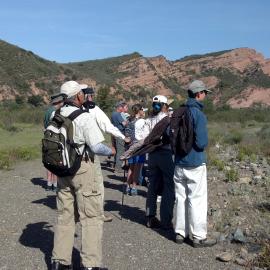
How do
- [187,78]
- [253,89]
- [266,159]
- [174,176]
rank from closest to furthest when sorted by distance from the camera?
[174,176] → [266,159] → [253,89] → [187,78]

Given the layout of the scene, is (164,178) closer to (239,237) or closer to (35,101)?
(239,237)

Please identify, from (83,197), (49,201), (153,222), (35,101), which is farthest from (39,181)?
(35,101)

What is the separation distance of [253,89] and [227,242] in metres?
86.1

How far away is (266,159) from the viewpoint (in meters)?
19.6

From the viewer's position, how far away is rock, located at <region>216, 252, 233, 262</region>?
6.81 meters

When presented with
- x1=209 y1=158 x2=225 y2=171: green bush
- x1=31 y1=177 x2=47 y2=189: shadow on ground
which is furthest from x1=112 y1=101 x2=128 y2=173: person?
x1=209 y1=158 x2=225 y2=171: green bush

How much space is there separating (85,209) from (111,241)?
1.95 m

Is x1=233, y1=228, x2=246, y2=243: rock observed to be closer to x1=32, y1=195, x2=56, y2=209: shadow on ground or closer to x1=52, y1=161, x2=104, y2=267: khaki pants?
x1=52, y1=161, x2=104, y2=267: khaki pants

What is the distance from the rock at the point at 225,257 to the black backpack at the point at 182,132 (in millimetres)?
1337

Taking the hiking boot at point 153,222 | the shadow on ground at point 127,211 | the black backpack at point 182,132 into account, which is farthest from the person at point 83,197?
the shadow on ground at point 127,211

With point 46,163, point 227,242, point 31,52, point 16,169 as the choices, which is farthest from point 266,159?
point 31,52

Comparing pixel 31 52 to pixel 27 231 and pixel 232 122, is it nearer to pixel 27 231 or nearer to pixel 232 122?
pixel 232 122

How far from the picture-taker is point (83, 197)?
593 centimetres

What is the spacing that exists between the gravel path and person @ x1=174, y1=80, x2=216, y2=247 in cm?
21
